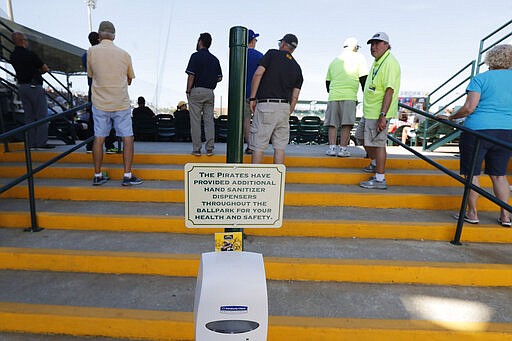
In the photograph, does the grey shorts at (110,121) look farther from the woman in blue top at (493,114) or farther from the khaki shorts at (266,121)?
the woman in blue top at (493,114)

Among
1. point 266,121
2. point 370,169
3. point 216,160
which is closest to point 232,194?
point 266,121

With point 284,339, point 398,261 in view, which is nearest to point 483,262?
point 398,261

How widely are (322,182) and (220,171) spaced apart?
3023 millimetres

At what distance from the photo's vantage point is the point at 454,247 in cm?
300

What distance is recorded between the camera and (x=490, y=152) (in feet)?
10.4

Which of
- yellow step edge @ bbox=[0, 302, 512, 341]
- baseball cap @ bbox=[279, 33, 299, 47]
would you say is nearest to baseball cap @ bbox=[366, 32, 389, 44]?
baseball cap @ bbox=[279, 33, 299, 47]

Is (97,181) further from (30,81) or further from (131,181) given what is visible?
(30,81)

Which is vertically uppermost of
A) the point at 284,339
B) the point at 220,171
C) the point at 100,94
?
the point at 100,94

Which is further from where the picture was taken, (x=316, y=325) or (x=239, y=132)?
(x=316, y=325)

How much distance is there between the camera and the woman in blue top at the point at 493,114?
3.01 meters

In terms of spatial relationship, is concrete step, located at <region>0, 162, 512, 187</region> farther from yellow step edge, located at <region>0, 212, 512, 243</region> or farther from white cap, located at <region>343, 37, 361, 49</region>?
white cap, located at <region>343, 37, 361, 49</region>

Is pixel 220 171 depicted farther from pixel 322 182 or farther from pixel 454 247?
pixel 322 182

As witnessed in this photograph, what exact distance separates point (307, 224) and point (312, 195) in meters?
0.59

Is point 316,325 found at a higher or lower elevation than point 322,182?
lower
